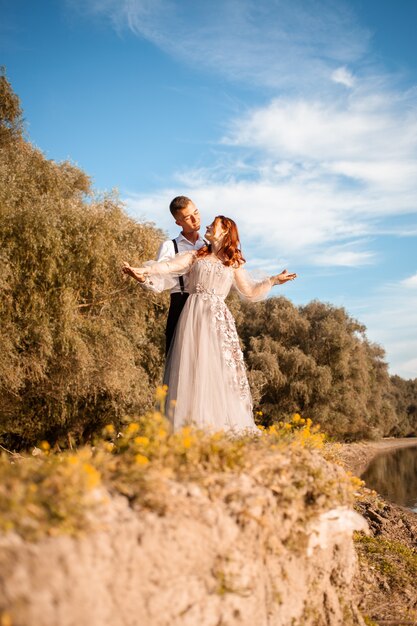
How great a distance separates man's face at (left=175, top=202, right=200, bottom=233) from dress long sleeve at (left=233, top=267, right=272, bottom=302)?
0.89 metres

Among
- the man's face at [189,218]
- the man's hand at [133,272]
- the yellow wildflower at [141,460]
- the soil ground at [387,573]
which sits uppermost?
the man's face at [189,218]

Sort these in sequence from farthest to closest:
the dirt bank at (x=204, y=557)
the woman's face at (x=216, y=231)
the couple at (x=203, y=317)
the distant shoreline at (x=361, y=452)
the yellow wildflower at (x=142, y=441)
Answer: the distant shoreline at (x=361, y=452) → the woman's face at (x=216, y=231) → the couple at (x=203, y=317) → the yellow wildflower at (x=142, y=441) → the dirt bank at (x=204, y=557)

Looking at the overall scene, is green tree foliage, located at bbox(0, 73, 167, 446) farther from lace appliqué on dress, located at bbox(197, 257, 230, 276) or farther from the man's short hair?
lace appliqué on dress, located at bbox(197, 257, 230, 276)

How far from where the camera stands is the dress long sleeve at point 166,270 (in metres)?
6.92

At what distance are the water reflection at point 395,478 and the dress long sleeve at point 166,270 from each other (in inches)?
575

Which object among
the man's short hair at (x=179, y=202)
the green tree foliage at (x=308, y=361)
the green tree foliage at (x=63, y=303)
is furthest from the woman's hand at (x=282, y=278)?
the green tree foliage at (x=308, y=361)

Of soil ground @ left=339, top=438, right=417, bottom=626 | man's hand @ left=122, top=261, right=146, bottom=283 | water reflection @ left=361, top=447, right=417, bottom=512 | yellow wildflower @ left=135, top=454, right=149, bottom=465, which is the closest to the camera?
yellow wildflower @ left=135, top=454, right=149, bottom=465

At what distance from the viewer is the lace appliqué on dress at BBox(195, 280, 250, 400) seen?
22.5 ft

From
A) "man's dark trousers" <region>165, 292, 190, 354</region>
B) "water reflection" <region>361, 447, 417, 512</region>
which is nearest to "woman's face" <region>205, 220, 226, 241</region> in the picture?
"man's dark trousers" <region>165, 292, 190, 354</region>

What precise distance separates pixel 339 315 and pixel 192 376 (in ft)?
109

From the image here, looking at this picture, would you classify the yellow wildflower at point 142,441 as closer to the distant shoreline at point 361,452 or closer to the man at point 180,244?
the man at point 180,244

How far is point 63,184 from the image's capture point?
53.3ft

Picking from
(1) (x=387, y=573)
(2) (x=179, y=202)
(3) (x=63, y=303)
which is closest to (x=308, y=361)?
(3) (x=63, y=303)

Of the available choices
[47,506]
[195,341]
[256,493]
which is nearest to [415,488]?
[195,341]
